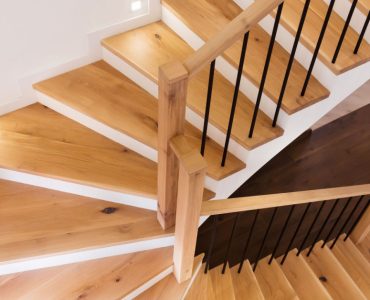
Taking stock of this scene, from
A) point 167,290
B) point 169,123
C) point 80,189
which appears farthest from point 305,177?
point 169,123

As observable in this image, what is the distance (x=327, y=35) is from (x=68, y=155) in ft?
5.15

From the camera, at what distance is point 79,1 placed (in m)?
2.27

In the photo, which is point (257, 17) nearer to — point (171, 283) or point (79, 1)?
point (79, 1)

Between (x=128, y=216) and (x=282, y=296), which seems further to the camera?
(x=282, y=296)

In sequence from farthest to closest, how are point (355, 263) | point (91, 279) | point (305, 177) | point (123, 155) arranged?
1. point (305, 177)
2. point (355, 263)
3. point (123, 155)
4. point (91, 279)

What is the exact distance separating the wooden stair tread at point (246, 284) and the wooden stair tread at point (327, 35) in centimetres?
143

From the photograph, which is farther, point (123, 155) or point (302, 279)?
point (302, 279)

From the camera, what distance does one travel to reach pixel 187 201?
162 centimetres

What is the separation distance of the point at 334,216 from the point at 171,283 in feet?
6.99

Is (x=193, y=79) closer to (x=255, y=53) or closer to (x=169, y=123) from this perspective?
(x=255, y=53)

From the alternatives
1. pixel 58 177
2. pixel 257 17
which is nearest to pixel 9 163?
pixel 58 177

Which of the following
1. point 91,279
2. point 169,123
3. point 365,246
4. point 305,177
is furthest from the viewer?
point 305,177

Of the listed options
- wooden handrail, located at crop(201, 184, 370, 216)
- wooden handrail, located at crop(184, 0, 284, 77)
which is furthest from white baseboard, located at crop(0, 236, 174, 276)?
wooden handrail, located at crop(184, 0, 284, 77)

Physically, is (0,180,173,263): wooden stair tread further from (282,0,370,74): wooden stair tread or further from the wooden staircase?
(282,0,370,74): wooden stair tread
